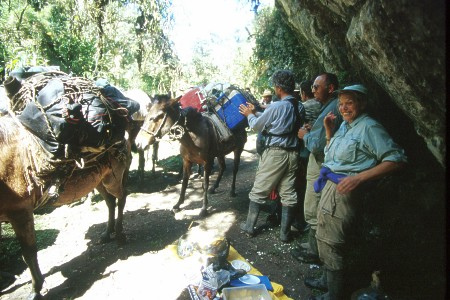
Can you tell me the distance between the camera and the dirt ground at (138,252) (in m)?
3.89

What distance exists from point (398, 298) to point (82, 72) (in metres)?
9.45

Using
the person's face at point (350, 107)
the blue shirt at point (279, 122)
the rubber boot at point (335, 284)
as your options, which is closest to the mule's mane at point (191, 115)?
the blue shirt at point (279, 122)

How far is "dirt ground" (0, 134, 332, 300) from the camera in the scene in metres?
3.89

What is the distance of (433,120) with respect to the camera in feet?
8.16

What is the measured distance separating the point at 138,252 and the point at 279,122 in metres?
3.36

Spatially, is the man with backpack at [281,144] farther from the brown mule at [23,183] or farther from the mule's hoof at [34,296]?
the mule's hoof at [34,296]

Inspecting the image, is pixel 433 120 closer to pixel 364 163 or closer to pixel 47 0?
pixel 364 163

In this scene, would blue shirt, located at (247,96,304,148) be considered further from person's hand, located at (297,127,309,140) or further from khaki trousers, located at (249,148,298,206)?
person's hand, located at (297,127,309,140)

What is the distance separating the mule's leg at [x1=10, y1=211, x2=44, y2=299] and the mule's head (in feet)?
8.17

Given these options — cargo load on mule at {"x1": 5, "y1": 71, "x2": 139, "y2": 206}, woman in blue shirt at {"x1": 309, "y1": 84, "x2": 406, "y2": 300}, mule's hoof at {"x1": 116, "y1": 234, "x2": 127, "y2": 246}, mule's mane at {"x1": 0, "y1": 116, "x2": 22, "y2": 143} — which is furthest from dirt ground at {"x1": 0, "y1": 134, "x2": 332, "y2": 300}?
mule's mane at {"x1": 0, "y1": 116, "x2": 22, "y2": 143}

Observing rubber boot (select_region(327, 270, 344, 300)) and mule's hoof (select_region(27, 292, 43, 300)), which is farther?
mule's hoof (select_region(27, 292, 43, 300))

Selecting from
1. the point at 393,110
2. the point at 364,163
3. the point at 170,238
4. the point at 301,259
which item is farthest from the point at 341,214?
the point at 170,238

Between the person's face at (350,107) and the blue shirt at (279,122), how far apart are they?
1466 millimetres

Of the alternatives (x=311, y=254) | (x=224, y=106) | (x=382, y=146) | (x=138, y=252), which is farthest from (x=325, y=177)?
(x=224, y=106)
